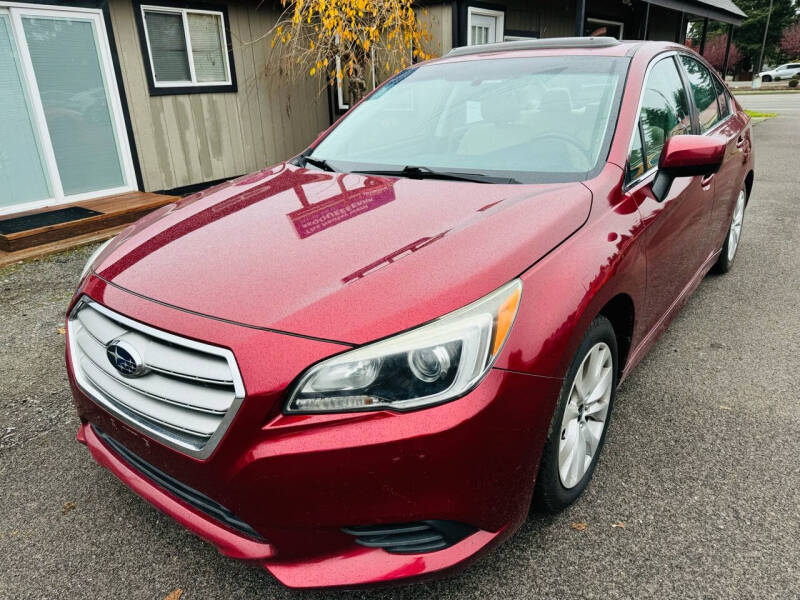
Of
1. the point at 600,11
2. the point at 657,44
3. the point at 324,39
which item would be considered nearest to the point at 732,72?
the point at 600,11

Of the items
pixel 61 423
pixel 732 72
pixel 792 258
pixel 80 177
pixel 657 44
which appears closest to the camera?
pixel 61 423

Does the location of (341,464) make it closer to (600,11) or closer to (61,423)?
(61,423)

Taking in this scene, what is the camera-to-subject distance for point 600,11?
13.3 m

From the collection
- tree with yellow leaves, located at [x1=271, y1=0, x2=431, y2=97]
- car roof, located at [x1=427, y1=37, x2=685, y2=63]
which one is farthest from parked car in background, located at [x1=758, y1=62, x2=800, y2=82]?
car roof, located at [x1=427, y1=37, x2=685, y2=63]

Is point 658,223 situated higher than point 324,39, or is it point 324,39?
point 324,39

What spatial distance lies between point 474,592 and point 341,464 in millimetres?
732

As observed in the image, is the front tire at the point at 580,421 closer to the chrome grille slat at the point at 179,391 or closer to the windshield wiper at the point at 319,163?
the chrome grille slat at the point at 179,391

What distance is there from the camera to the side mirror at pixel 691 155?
90.9 inches

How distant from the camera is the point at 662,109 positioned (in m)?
2.75

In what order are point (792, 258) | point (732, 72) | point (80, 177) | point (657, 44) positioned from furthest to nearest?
point (732, 72) < point (80, 177) < point (792, 258) < point (657, 44)

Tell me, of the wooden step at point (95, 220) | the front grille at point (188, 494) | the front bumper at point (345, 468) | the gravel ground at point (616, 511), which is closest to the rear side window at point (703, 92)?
the gravel ground at point (616, 511)

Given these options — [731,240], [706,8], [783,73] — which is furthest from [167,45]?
[783,73]

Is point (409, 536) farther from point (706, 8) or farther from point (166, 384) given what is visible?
point (706, 8)

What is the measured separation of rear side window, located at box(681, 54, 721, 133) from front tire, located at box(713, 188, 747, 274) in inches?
31.2
